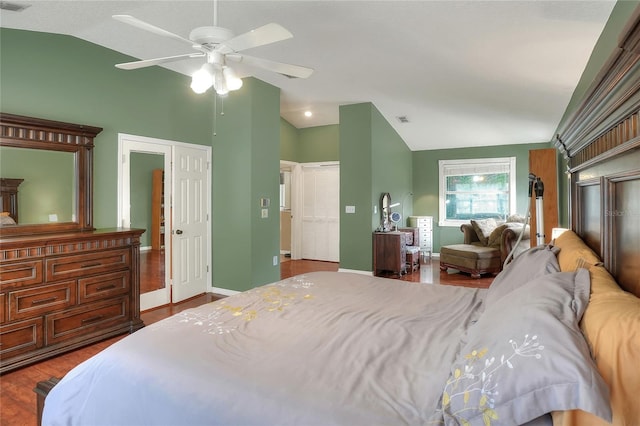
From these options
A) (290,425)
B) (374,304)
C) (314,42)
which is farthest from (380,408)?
(314,42)

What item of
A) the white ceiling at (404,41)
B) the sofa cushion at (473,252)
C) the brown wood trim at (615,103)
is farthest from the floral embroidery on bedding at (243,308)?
the sofa cushion at (473,252)

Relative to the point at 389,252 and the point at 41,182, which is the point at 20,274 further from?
the point at 389,252

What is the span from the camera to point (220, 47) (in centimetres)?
218

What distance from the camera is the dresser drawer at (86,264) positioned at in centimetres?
298

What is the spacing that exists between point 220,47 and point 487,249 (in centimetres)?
531

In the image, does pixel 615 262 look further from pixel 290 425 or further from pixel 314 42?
pixel 314 42

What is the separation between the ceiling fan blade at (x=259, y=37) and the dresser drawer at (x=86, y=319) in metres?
2.57

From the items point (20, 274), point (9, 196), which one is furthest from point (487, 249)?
point (9, 196)

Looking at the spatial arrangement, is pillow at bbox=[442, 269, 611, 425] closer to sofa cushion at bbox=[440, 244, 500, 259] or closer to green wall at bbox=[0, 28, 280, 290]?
green wall at bbox=[0, 28, 280, 290]

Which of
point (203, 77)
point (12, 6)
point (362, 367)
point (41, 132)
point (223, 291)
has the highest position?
point (12, 6)

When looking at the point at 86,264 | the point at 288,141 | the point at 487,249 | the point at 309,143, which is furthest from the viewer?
the point at 309,143

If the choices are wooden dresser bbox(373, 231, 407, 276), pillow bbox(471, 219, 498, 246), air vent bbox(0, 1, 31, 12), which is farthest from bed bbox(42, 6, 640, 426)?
pillow bbox(471, 219, 498, 246)

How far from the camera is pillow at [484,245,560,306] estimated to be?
1.77m

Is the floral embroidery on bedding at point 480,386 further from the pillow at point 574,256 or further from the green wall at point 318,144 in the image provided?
the green wall at point 318,144
